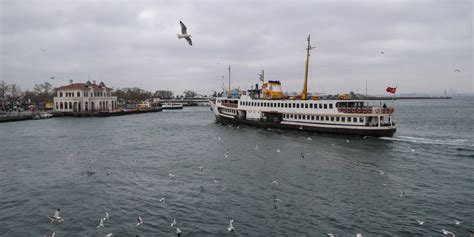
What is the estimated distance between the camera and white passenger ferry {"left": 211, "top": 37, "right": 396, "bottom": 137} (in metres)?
49.7

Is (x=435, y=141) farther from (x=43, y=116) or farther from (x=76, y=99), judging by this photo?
(x=76, y=99)

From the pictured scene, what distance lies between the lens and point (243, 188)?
25922 millimetres

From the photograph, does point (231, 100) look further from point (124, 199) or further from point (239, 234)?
point (239, 234)

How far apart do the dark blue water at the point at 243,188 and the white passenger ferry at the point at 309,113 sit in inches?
212

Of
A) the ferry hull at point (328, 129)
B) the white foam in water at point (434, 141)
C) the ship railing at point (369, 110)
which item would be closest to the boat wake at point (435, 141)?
the white foam in water at point (434, 141)

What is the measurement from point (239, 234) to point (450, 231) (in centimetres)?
1032

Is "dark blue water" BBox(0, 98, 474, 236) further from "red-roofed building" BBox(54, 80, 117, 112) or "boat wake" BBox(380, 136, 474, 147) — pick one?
"red-roofed building" BBox(54, 80, 117, 112)

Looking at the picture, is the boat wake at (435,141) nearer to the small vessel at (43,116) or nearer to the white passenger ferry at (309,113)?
the white passenger ferry at (309,113)

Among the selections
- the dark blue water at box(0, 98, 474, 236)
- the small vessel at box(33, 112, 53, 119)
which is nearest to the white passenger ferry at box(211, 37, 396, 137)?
the dark blue water at box(0, 98, 474, 236)

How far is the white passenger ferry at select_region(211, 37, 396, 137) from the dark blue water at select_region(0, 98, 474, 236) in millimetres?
5380

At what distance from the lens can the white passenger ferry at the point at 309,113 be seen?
163 ft

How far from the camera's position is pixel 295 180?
91.3 ft

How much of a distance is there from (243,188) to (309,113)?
32593 mm

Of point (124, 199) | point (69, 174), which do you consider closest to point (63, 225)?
point (124, 199)
